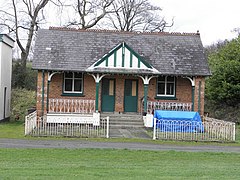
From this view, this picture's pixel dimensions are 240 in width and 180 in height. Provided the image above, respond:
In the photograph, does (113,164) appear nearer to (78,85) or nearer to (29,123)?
(29,123)

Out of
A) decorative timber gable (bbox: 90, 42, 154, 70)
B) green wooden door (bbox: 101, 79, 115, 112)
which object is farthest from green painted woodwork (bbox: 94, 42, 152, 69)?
green wooden door (bbox: 101, 79, 115, 112)

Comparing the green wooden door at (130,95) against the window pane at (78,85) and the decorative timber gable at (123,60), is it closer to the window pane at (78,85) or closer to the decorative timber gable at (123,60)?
the decorative timber gable at (123,60)

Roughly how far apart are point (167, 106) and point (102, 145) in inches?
429

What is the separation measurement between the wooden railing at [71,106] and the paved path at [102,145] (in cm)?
850

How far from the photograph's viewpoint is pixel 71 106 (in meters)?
29.7

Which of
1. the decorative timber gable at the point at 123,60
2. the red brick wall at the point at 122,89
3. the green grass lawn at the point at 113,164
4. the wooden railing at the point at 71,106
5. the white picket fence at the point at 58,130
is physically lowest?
the green grass lawn at the point at 113,164

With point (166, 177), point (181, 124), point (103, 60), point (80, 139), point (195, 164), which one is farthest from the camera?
point (103, 60)

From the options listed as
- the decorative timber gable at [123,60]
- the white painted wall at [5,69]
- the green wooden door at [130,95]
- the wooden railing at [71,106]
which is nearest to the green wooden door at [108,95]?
the green wooden door at [130,95]

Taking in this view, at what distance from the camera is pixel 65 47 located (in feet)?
100

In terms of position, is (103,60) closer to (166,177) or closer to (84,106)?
(84,106)

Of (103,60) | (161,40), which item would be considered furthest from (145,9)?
(103,60)

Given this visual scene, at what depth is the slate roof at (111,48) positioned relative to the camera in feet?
96.8

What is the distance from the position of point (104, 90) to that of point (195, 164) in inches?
645

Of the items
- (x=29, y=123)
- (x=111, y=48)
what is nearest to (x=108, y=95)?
(x=111, y=48)
